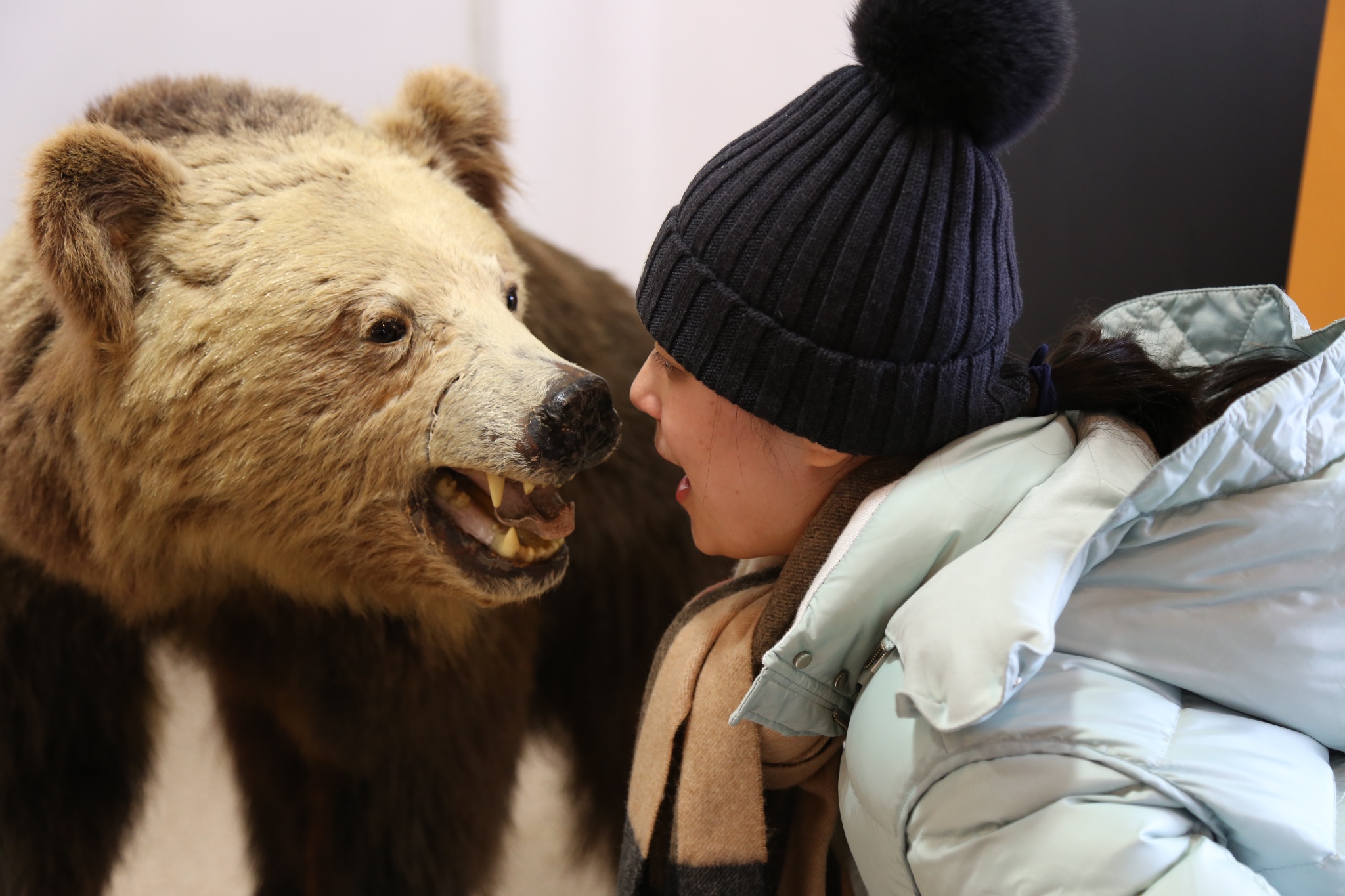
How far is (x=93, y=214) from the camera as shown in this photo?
38.1 inches

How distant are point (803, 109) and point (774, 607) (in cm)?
45

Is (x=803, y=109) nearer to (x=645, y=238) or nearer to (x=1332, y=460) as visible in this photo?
(x=1332, y=460)

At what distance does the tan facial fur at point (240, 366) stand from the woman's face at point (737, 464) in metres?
0.11

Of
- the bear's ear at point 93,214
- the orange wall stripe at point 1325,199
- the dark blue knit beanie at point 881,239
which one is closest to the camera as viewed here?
the dark blue knit beanie at point 881,239

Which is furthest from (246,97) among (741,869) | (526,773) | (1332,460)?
(526,773)

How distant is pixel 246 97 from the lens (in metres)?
1.16

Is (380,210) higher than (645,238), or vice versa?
(380,210)

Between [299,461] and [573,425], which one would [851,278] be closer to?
[573,425]

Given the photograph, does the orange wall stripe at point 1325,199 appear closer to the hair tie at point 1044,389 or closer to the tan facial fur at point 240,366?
the hair tie at point 1044,389

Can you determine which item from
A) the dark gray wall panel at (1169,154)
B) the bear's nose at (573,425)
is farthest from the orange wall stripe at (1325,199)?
the bear's nose at (573,425)

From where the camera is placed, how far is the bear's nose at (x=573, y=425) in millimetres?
959

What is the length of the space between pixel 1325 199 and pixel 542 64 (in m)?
1.19

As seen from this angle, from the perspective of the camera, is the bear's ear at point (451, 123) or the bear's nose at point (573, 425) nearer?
the bear's nose at point (573, 425)

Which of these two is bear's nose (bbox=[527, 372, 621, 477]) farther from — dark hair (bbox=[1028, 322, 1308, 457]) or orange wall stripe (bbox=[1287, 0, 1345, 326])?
orange wall stripe (bbox=[1287, 0, 1345, 326])
